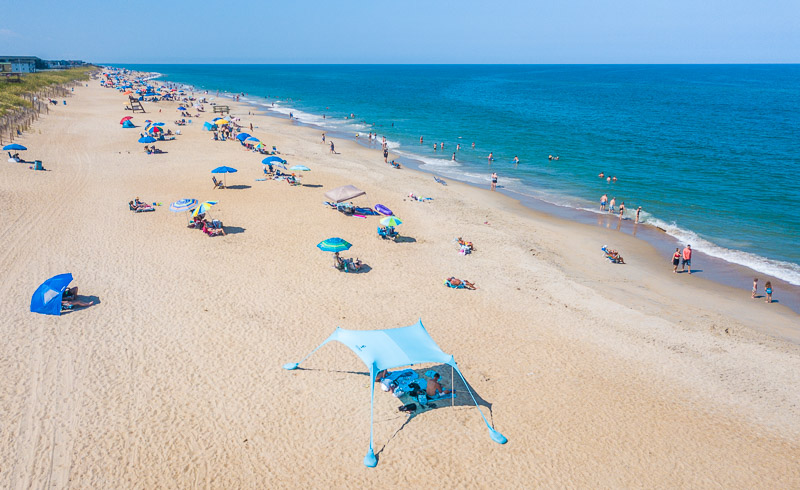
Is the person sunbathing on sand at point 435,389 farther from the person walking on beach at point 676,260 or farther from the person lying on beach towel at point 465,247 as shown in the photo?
the person walking on beach at point 676,260

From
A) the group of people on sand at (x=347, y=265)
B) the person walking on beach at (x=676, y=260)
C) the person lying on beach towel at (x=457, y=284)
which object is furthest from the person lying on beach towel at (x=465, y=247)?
the person walking on beach at (x=676, y=260)

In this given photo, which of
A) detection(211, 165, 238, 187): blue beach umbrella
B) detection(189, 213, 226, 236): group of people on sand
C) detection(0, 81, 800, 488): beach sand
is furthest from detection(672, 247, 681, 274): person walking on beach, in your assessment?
detection(211, 165, 238, 187): blue beach umbrella

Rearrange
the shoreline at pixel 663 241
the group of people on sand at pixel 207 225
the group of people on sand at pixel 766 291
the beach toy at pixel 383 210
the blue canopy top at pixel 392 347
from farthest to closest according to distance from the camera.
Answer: the beach toy at pixel 383 210
the group of people on sand at pixel 207 225
the shoreline at pixel 663 241
the group of people on sand at pixel 766 291
the blue canopy top at pixel 392 347

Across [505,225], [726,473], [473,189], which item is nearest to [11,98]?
[473,189]

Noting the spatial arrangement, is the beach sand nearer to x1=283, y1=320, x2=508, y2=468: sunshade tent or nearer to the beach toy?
the beach toy

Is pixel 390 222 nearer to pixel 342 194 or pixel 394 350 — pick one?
pixel 342 194

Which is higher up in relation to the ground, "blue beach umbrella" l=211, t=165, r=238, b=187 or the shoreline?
"blue beach umbrella" l=211, t=165, r=238, b=187
